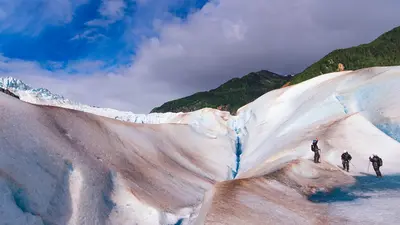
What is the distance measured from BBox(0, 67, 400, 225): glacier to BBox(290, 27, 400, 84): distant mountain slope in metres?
74.7

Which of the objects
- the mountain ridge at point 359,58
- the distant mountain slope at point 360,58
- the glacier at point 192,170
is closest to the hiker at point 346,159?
the glacier at point 192,170

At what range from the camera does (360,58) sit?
11919 centimetres

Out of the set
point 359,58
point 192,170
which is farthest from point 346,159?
point 359,58

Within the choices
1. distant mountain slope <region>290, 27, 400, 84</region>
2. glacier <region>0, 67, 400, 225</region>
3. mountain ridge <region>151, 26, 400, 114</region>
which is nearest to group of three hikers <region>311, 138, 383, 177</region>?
glacier <region>0, 67, 400, 225</region>

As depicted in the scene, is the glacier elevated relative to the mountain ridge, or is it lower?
lower

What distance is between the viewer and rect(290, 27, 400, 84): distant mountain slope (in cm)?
11550

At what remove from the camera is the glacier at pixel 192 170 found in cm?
1516

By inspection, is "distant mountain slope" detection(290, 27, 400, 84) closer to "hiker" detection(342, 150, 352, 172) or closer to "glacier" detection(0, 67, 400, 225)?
"glacier" detection(0, 67, 400, 225)

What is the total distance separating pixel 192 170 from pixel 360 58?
102 m

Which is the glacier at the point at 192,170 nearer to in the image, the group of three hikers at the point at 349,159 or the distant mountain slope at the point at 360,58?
the group of three hikers at the point at 349,159

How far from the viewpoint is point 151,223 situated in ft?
61.4

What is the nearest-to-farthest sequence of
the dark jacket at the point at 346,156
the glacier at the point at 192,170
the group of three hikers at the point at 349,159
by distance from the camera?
the glacier at the point at 192,170 → the group of three hikers at the point at 349,159 → the dark jacket at the point at 346,156

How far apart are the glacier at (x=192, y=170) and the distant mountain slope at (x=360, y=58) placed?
74.7m

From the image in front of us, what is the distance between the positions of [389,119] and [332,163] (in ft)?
33.8
